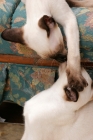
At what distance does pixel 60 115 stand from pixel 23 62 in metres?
0.44

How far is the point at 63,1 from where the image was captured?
1.63m

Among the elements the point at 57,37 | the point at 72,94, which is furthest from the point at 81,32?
the point at 72,94

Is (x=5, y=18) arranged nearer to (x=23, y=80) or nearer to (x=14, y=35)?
(x=14, y=35)

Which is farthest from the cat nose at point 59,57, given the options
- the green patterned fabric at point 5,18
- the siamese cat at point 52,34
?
the green patterned fabric at point 5,18

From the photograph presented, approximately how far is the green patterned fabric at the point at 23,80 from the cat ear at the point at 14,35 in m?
0.22

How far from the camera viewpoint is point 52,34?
4.91 ft

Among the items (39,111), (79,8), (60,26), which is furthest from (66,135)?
(79,8)

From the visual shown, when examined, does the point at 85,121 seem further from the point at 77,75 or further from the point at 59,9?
the point at 59,9

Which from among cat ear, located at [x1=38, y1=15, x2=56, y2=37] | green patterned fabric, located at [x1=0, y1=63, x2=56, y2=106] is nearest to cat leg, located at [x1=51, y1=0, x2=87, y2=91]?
cat ear, located at [x1=38, y1=15, x2=56, y2=37]

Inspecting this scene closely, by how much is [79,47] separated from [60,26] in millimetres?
171

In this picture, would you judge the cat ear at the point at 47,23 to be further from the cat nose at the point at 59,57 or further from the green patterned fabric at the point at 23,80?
the green patterned fabric at the point at 23,80

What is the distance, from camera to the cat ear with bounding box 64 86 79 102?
1429 mm

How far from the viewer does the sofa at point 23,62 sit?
1608 millimetres

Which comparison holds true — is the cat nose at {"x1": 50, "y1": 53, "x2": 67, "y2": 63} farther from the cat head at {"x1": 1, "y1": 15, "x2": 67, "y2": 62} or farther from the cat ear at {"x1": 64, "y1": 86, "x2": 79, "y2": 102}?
the cat ear at {"x1": 64, "y1": 86, "x2": 79, "y2": 102}
